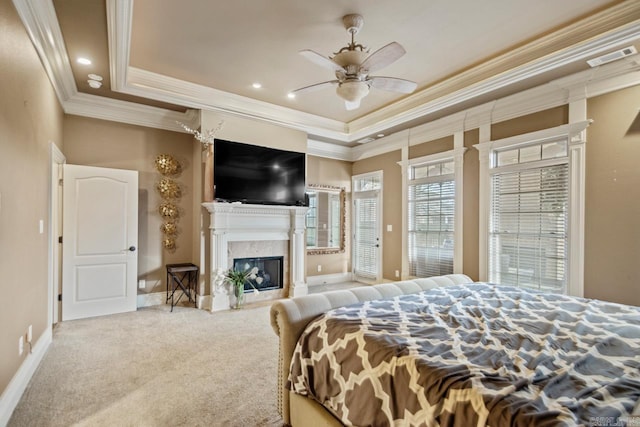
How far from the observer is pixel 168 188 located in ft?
15.9

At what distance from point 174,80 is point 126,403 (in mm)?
3700

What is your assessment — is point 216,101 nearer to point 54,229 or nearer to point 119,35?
point 119,35

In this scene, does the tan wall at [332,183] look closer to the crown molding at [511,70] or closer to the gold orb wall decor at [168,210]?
the crown molding at [511,70]

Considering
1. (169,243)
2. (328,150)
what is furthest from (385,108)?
(169,243)

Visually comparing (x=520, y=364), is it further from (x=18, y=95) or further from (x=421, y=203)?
(x=421, y=203)

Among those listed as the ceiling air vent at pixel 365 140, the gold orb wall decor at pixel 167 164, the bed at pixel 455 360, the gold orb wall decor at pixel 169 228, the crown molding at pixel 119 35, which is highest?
the crown molding at pixel 119 35

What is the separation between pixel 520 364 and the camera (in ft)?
4.14

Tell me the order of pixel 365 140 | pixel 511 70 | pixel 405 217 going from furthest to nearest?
pixel 365 140, pixel 405 217, pixel 511 70

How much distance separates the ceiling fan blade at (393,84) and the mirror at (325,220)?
10.9ft

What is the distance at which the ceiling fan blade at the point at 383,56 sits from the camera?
8.28 ft

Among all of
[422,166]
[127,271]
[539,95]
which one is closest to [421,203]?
[422,166]

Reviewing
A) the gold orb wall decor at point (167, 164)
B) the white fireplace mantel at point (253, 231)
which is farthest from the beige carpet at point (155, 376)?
the gold orb wall decor at point (167, 164)

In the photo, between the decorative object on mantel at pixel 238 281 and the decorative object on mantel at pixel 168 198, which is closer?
the decorative object on mantel at pixel 238 281

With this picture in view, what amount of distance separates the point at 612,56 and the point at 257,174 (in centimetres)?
432
